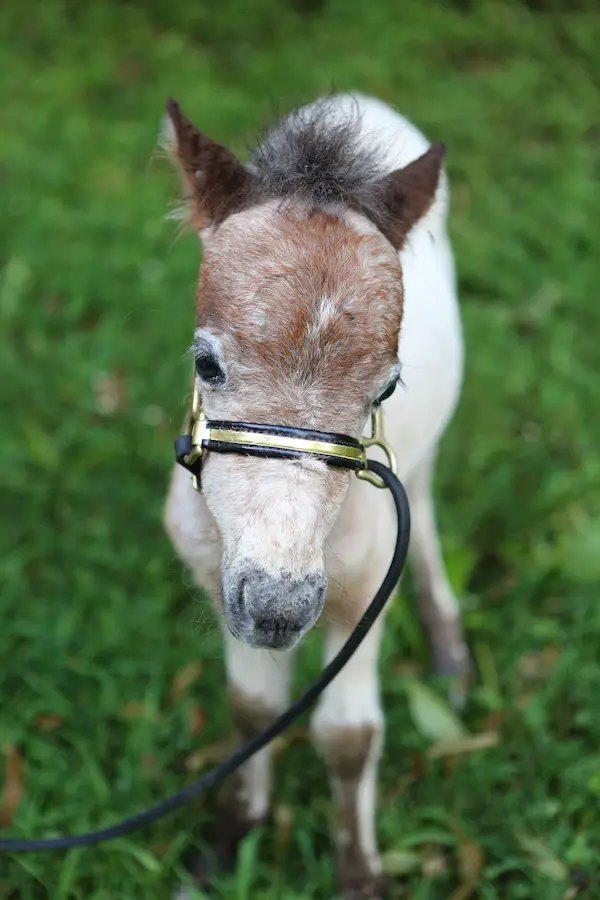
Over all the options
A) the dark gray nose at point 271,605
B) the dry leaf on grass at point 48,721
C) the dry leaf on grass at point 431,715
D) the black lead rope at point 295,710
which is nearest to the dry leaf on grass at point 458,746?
the dry leaf on grass at point 431,715

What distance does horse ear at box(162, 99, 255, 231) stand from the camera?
6.11 feet

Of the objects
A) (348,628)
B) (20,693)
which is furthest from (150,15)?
(348,628)

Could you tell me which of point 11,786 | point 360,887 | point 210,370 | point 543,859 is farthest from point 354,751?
point 210,370

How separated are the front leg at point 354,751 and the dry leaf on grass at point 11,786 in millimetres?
932

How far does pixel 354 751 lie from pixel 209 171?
146 cm

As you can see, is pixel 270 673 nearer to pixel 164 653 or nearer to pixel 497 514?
pixel 164 653

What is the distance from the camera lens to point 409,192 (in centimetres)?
196

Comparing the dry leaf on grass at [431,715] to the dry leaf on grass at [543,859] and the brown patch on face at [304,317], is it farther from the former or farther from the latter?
the brown patch on face at [304,317]

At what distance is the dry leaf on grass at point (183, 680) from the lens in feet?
9.86

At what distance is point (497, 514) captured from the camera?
3.58 metres

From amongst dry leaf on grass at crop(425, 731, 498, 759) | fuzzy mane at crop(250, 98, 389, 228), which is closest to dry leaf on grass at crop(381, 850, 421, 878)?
dry leaf on grass at crop(425, 731, 498, 759)

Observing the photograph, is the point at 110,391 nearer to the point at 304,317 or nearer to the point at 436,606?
the point at 436,606

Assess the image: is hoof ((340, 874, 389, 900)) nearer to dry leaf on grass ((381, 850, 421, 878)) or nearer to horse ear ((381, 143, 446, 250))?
dry leaf on grass ((381, 850, 421, 878))

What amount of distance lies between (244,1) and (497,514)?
156 inches
